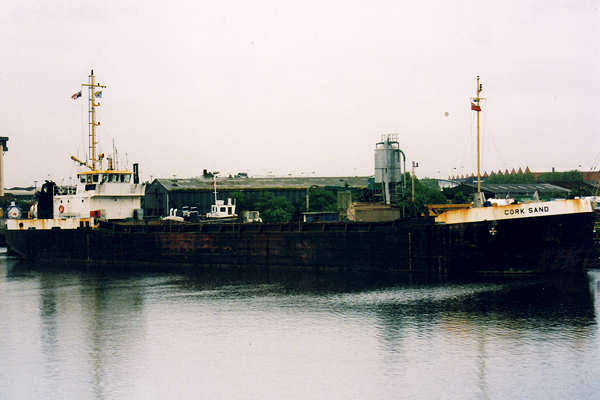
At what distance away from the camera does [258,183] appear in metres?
88.3

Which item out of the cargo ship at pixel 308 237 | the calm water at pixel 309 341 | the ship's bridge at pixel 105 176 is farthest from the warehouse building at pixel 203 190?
the calm water at pixel 309 341

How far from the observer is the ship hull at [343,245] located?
3656 cm

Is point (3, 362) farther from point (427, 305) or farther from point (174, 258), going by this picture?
point (174, 258)

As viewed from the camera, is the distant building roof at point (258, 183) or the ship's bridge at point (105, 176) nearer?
the ship's bridge at point (105, 176)

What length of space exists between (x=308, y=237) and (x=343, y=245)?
291cm

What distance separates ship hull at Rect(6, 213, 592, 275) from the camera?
3656cm

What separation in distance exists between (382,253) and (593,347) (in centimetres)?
1913

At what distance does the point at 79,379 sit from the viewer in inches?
808

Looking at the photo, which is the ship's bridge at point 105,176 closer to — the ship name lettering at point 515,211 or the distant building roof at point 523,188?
the ship name lettering at point 515,211

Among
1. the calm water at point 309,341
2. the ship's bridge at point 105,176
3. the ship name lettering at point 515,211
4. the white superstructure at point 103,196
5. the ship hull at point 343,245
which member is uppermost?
the ship's bridge at point 105,176

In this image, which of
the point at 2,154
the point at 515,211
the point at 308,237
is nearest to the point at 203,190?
the point at 308,237

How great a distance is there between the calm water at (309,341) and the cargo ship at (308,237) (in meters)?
2.49

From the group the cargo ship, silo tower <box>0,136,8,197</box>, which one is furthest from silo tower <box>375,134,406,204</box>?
silo tower <box>0,136,8,197</box>

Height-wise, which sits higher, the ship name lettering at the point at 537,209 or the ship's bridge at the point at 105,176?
the ship's bridge at the point at 105,176
